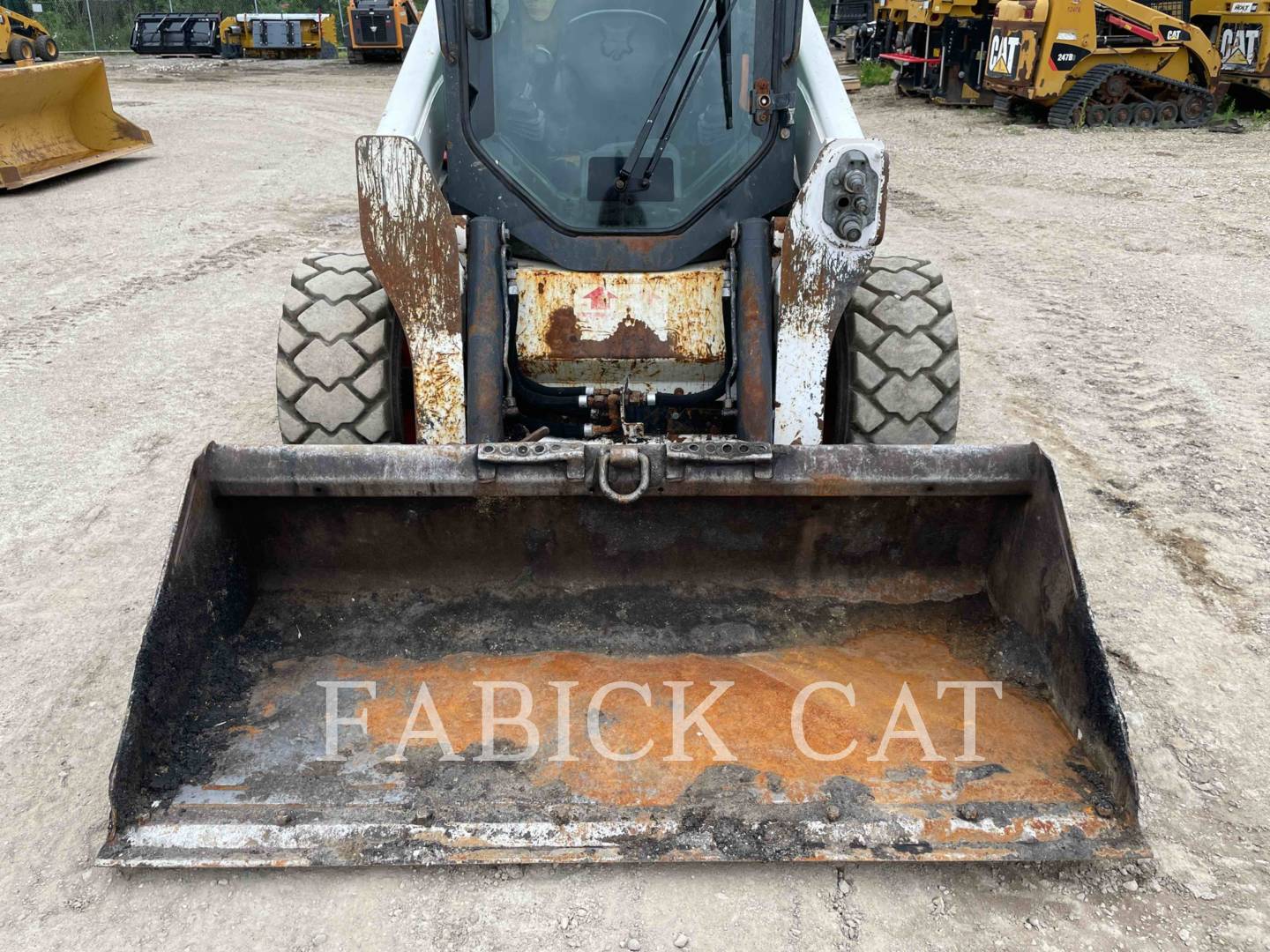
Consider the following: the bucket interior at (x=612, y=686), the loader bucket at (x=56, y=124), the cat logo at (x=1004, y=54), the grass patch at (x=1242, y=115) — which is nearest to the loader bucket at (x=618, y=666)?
the bucket interior at (x=612, y=686)

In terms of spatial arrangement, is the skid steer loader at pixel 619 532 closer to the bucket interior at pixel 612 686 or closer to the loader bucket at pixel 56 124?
the bucket interior at pixel 612 686

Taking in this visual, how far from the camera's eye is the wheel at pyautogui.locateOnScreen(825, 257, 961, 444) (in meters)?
3.18

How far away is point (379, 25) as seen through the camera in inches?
878

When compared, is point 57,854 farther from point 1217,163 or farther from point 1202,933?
point 1217,163

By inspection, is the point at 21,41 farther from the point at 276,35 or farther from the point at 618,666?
the point at 618,666

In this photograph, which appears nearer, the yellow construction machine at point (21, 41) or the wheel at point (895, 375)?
the wheel at point (895, 375)

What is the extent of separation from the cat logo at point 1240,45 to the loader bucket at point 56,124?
43.4 feet

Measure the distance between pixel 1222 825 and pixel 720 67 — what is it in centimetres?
253

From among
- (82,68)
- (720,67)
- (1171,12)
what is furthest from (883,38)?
(720,67)

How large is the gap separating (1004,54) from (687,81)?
11604 mm

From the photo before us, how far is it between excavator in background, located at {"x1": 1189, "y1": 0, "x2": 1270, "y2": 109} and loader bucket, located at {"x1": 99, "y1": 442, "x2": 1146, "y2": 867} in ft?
43.5

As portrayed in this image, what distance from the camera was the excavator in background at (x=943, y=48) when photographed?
14781 millimetres

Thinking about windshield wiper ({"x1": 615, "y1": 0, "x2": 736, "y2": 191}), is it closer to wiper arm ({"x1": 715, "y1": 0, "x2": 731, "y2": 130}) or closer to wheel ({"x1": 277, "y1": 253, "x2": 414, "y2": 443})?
wiper arm ({"x1": 715, "y1": 0, "x2": 731, "y2": 130})

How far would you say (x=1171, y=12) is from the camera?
12.9m
